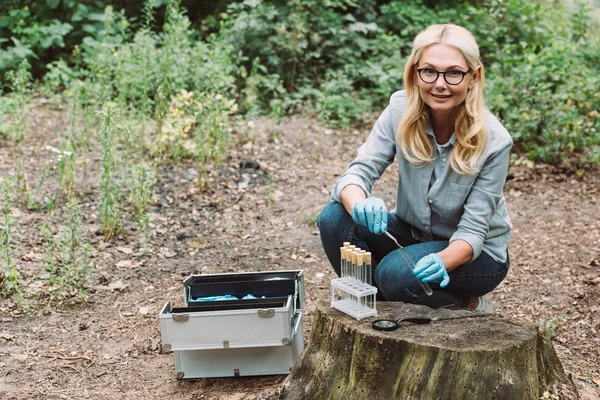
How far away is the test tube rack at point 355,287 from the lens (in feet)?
7.64

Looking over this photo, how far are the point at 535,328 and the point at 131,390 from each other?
1601 mm

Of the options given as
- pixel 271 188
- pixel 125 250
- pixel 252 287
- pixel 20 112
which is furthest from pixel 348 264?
pixel 20 112

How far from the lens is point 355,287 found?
2.37 metres

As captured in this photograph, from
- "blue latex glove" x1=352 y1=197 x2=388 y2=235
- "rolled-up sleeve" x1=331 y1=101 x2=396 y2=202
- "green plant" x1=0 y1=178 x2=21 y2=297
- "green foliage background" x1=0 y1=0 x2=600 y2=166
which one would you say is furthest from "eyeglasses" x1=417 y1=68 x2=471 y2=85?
"green foliage background" x1=0 y1=0 x2=600 y2=166

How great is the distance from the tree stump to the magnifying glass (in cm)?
2

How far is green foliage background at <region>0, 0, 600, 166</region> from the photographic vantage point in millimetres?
5664

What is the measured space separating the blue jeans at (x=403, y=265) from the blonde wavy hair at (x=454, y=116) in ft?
1.17

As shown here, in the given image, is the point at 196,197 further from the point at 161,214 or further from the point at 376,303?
the point at 376,303

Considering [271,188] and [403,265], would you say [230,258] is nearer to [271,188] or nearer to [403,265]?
[271,188]

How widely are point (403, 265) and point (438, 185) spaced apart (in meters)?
0.34

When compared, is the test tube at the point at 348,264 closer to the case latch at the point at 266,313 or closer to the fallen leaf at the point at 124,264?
the case latch at the point at 266,313

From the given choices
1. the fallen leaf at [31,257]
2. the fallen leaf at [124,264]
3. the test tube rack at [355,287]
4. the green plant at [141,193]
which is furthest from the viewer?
the green plant at [141,193]

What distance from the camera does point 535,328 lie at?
88.1 inches

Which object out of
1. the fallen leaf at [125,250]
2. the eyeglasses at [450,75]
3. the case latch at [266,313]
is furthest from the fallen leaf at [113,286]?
the eyeglasses at [450,75]
